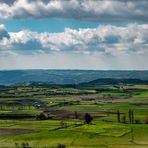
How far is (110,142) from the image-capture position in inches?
4899

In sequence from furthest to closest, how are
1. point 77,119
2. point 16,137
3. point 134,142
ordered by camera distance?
point 77,119, point 16,137, point 134,142

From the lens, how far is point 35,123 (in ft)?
579

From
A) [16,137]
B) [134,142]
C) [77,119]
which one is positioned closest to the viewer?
[134,142]

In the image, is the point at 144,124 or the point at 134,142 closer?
the point at 134,142

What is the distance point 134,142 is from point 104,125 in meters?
40.3

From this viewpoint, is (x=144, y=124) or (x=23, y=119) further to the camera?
(x=23, y=119)

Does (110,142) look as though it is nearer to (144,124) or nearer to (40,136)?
(40,136)

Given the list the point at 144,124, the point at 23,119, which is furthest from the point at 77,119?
the point at 144,124

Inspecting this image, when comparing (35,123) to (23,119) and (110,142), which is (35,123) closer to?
(23,119)

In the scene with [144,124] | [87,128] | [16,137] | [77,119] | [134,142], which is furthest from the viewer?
[77,119]

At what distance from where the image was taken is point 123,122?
175 m

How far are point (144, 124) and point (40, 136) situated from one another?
48206 millimetres

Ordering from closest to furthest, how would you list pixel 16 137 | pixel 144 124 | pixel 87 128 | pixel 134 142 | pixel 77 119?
pixel 134 142 < pixel 16 137 < pixel 87 128 < pixel 144 124 < pixel 77 119

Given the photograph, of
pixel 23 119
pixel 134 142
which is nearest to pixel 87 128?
pixel 134 142
